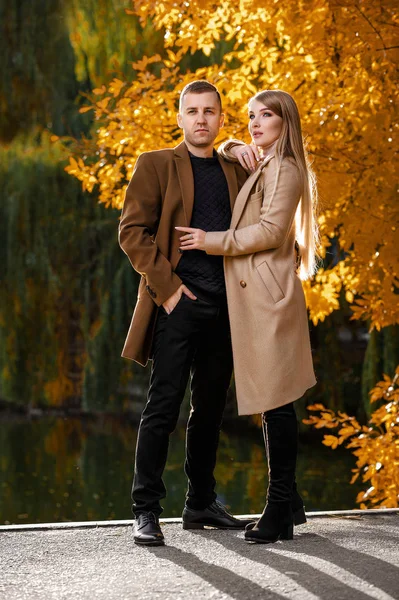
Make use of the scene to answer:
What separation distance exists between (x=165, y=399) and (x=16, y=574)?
0.84m

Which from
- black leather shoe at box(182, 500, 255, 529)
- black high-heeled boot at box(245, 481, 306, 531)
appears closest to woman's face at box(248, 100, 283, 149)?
black high-heeled boot at box(245, 481, 306, 531)

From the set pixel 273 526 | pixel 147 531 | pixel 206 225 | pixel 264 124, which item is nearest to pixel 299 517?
pixel 273 526

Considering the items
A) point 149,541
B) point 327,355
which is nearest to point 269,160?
point 149,541

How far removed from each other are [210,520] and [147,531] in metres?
0.37

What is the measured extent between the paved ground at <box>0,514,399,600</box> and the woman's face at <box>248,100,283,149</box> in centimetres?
142

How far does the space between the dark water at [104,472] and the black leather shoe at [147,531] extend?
6.11m

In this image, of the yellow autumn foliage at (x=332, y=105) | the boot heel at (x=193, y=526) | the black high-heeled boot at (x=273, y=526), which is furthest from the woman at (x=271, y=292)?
the yellow autumn foliage at (x=332, y=105)

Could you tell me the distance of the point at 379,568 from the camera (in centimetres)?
334

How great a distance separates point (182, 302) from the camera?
3.91 metres

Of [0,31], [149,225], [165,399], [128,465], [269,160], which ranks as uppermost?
[0,31]

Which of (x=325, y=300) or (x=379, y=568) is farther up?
(x=325, y=300)

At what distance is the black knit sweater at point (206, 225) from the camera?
397cm

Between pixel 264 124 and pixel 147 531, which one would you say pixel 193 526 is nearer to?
pixel 147 531

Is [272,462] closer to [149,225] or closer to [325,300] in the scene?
[149,225]
